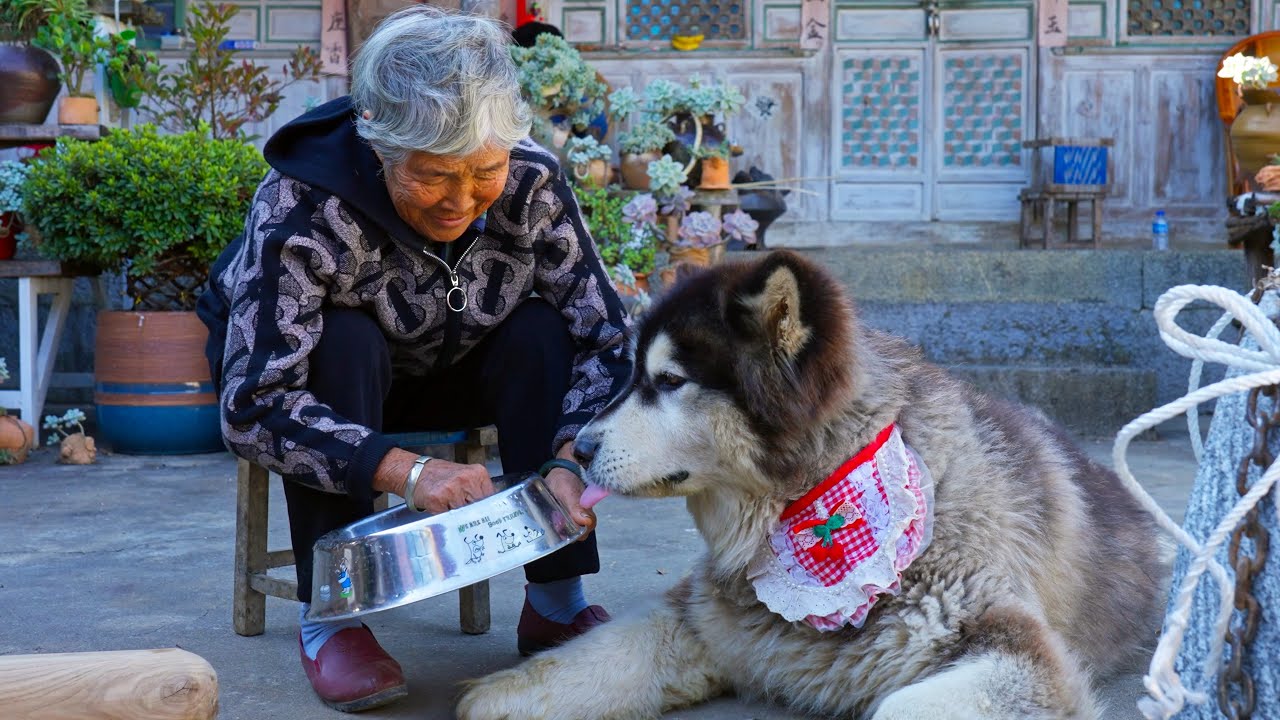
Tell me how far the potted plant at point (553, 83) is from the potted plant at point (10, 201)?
7.80 ft

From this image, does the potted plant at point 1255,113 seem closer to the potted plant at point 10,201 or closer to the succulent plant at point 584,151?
the succulent plant at point 584,151

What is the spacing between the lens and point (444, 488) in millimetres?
2229

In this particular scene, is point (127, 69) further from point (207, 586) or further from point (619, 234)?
point (207, 586)

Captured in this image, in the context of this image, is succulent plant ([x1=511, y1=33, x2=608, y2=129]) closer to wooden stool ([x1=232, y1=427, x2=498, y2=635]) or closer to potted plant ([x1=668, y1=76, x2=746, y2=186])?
potted plant ([x1=668, y1=76, x2=746, y2=186])

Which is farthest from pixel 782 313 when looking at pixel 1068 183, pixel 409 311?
pixel 1068 183

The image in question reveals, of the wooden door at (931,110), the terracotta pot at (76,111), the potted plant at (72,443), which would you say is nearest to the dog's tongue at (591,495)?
the potted plant at (72,443)

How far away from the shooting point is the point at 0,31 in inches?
230

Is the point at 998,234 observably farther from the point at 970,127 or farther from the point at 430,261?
the point at 430,261

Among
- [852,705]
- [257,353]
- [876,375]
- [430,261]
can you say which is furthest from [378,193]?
[852,705]

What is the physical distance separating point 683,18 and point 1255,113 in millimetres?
3621

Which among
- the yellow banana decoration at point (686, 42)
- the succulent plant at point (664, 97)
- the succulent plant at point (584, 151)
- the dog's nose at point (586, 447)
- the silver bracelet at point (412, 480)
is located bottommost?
the silver bracelet at point (412, 480)

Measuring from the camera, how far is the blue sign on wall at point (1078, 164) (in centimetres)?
773

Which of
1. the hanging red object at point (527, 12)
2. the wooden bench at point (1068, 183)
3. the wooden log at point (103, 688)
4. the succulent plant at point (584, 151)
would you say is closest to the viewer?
the wooden log at point (103, 688)

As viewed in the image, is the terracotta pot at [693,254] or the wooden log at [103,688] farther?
the terracotta pot at [693,254]
